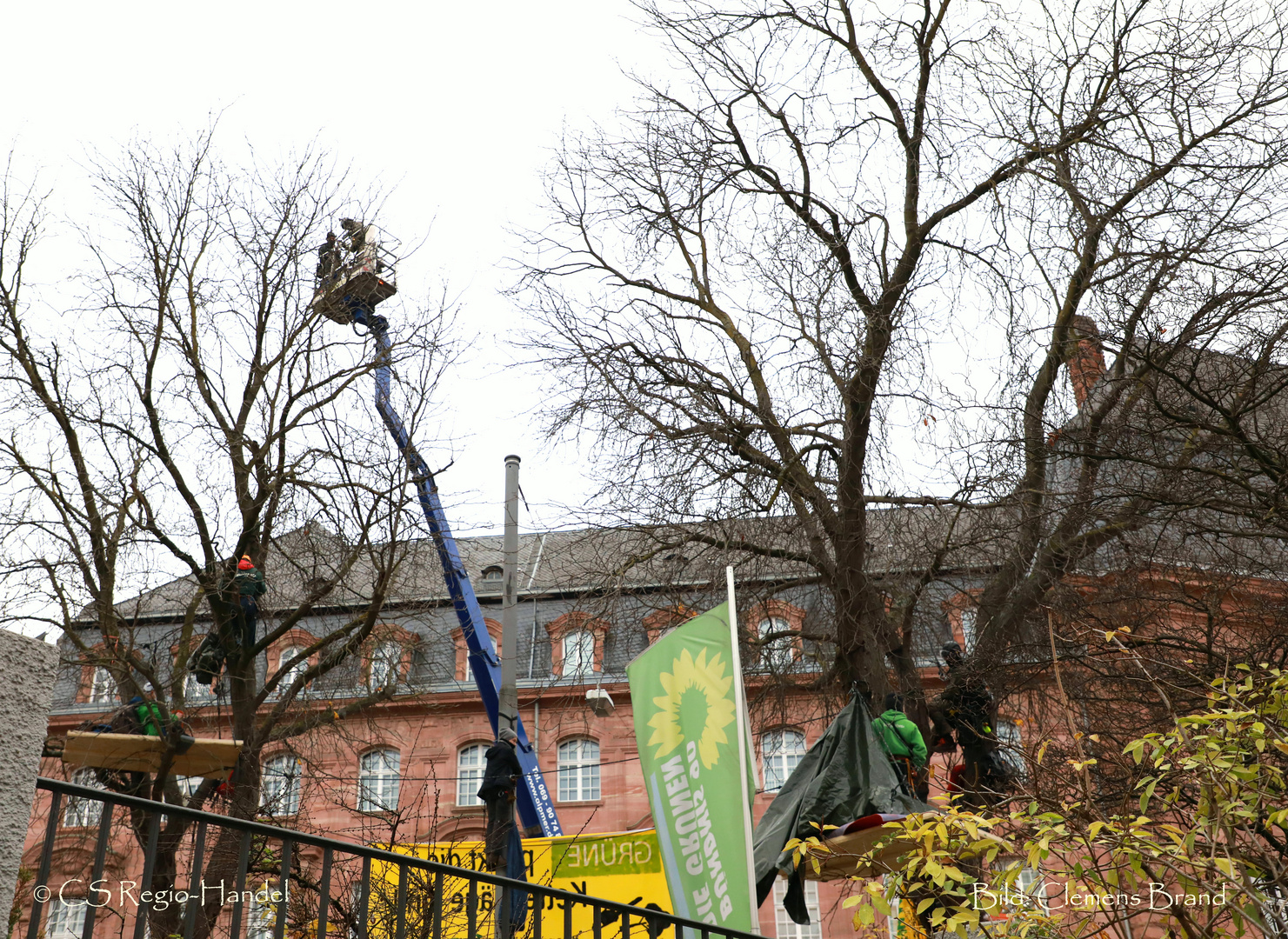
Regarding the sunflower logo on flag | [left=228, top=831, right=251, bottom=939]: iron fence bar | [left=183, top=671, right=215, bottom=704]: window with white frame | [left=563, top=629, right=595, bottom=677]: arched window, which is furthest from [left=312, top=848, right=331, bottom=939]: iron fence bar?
[left=183, top=671, right=215, bottom=704]: window with white frame

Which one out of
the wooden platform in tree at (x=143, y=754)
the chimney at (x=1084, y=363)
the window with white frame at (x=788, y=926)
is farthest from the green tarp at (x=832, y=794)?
the window with white frame at (x=788, y=926)

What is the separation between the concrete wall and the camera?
147 inches

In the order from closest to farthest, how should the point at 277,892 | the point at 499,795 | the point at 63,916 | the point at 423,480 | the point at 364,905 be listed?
the point at 364,905 → the point at 277,892 → the point at 499,795 → the point at 423,480 → the point at 63,916

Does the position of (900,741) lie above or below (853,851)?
above

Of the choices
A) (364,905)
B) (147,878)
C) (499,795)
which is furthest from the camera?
(499,795)

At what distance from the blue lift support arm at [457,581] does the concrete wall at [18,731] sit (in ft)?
30.4

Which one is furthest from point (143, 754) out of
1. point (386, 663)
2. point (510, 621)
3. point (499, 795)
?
point (510, 621)

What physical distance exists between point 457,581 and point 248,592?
2884 millimetres

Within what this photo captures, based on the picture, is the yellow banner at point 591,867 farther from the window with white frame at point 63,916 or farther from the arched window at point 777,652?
the window with white frame at point 63,916

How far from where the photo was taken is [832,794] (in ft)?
32.6

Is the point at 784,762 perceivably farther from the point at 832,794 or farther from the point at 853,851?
the point at 853,851

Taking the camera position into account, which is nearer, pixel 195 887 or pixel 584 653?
pixel 195 887

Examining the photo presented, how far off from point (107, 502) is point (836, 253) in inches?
340

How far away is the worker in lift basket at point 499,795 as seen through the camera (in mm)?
11867
